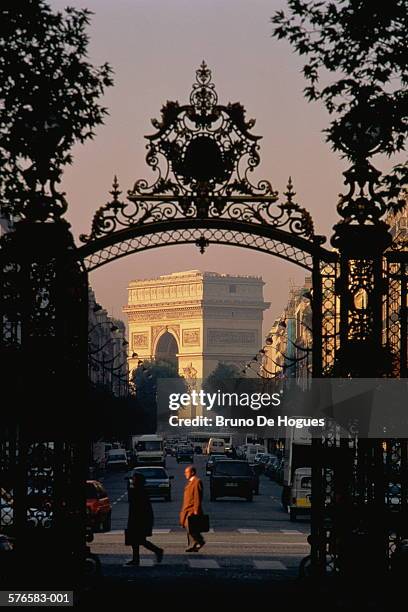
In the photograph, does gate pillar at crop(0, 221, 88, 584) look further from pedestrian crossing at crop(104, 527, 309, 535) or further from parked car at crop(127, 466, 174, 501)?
parked car at crop(127, 466, 174, 501)

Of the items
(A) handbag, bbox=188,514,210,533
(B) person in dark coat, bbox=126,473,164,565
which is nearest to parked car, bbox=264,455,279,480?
(A) handbag, bbox=188,514,210,533

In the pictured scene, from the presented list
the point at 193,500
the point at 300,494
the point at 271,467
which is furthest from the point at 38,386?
the point at 271,467

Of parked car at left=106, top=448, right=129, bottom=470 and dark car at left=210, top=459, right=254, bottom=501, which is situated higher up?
parked car at left=106, top=448, right=129, bottom=470

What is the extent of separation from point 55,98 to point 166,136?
9.29ft

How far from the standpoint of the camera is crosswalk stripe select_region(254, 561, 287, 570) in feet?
117

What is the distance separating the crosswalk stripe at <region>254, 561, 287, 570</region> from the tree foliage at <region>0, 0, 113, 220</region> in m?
12.6

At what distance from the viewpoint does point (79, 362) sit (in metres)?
26.8

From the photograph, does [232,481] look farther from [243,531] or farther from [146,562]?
[146,562]

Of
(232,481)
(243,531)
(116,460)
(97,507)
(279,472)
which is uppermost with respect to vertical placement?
(116,460)

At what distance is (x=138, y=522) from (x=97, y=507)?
12961 millimetres

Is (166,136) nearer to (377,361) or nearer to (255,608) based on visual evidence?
(377,361)

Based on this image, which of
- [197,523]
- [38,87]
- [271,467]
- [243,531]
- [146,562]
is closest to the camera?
[38,87]

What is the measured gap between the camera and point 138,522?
36469 millimetres

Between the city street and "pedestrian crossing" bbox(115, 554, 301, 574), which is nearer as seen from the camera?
the city street
